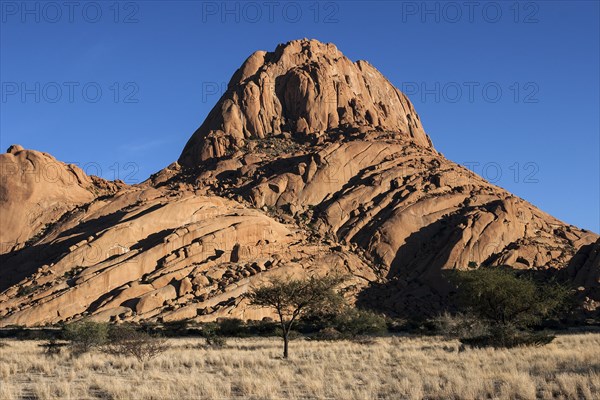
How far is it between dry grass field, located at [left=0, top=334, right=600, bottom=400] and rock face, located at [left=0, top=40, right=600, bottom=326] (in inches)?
1378

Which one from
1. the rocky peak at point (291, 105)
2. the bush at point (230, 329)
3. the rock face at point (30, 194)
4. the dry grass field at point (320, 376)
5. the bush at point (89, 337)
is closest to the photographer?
the dry grass field at point (320, 376)

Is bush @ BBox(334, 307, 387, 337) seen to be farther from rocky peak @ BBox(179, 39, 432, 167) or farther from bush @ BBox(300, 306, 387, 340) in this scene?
rocky peak @ BBox(179, 39, 432, 167)

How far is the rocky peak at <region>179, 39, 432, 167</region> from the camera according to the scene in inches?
4405

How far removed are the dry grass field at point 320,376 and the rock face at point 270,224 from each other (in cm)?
3499

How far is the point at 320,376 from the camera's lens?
23844mm

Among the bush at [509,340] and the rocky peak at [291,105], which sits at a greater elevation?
the rocky peak at [291,105]

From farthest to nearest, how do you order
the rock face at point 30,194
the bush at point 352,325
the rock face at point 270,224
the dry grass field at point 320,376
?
the rock face at point 30,194 → the rock face at point 270,224 → the bush at point 352,325 → the dry grass field at point 320,376

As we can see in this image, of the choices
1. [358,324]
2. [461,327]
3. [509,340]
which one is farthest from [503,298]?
[358,324]

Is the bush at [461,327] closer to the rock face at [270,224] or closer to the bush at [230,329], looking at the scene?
the bush at [230,329]

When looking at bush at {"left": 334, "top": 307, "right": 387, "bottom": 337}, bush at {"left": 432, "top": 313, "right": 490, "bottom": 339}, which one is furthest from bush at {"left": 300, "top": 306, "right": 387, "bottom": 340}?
bush at {"left": 432, "top": 313, "right": 490, "bottom": 339}

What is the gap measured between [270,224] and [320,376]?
5753cm

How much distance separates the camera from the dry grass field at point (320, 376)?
18719 millimetres

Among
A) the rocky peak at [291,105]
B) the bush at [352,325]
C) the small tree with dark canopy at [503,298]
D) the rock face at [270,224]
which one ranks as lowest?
the bush at [352,325]

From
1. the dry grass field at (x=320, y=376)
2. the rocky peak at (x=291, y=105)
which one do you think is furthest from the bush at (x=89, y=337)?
the rocky peak at (x=291, y=105)
